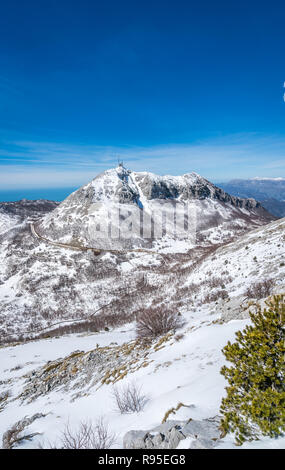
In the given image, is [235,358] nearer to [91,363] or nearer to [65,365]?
[91,363]

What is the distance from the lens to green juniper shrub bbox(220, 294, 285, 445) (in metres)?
3.85

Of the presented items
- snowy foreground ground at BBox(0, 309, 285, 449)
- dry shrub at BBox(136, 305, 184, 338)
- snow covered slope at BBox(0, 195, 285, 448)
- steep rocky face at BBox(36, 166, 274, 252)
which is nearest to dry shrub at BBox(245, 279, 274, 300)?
snow covered slope at BBox(0, 195, 285, 448)

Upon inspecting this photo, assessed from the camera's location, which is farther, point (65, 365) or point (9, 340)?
point (9, 340)

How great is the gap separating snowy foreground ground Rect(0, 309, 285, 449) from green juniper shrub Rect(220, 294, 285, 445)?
0.24 metres

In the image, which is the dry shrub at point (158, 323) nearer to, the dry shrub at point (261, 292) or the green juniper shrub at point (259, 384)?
the dry shrub at point (261, 292)

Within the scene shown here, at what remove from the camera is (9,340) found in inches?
1526

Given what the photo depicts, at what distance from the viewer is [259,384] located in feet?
14.4

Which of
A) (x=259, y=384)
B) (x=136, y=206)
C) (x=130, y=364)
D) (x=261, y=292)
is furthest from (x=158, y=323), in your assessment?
(x=136, y=206)

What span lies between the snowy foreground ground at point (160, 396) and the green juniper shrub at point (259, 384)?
241 millimetres

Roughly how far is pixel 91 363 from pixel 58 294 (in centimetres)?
4699

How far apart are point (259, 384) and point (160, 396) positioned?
14.1 feet

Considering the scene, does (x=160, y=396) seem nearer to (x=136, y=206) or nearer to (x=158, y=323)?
(x=158, y=323)

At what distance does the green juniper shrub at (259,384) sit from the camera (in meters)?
3.85
